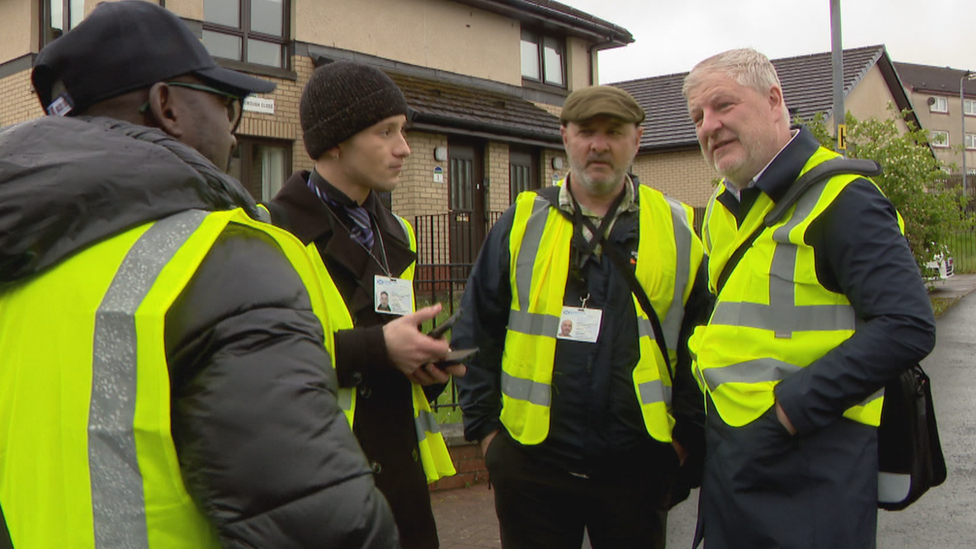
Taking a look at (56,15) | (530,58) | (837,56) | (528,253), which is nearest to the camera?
(528,253)

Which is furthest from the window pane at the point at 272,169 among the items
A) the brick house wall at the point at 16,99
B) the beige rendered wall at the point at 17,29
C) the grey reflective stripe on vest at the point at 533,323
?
the grey reflective stripe on vest at the point at 533,323

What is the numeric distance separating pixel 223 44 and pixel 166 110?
1359cm

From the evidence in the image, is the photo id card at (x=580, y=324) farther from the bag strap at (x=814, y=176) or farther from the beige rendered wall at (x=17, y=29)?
the beige rendered wall at (x=17, y=29)

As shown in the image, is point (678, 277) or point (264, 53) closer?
point (678, 277)

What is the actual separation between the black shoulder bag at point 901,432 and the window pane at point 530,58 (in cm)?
1701

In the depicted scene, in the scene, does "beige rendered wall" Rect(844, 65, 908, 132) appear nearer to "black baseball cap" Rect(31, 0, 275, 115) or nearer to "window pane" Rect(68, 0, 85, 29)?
"window pane" Rect(68, 0, 85, 29)

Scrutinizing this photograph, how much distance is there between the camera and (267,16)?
1462 cm

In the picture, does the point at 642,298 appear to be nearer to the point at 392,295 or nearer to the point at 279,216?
the point at 392,295

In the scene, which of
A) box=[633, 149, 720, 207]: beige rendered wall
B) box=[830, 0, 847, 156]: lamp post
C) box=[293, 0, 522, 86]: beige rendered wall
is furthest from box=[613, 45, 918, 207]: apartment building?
box=[830, 0, 847, 156]: lamp post

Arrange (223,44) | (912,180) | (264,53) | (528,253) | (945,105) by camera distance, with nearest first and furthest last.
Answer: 1. (528,253)
2. (223,44)
3. (264,53)
4. (912,180)
5. (945,105)

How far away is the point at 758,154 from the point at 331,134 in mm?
1305

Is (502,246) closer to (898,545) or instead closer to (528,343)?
(528,343)

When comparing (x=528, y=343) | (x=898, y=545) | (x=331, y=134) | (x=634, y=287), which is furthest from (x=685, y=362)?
(x=898, y=545)

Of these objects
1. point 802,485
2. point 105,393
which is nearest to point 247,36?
point 802,485
